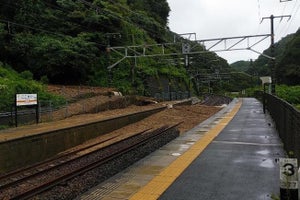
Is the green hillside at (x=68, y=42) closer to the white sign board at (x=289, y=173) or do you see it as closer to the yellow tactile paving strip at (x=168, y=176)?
the yellow tactile paving strip at (x=168, y=176)

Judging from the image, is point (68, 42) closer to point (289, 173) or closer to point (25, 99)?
point (25, 99)

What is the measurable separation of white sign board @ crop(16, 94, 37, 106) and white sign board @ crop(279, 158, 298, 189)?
622 inches

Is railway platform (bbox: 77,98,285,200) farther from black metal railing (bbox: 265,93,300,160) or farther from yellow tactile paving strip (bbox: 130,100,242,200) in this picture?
black metal railing (bbox: 265,93,300,160)

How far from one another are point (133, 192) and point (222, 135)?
10.9 meters

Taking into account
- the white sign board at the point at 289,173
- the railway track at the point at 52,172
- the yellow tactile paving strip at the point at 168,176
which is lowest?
the railway track at the point at 52,172

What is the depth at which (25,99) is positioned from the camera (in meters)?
21.3

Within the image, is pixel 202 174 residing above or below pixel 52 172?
above

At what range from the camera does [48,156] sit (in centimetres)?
1609

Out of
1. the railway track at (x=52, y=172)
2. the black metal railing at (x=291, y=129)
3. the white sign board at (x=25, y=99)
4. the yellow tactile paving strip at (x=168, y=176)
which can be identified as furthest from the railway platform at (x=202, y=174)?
the white sign board at (x=25, y=99)

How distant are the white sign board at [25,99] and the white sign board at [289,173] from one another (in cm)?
1580

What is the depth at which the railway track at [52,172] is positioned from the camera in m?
10.1

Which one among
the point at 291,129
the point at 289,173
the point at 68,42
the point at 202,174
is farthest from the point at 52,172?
the point at 68,42

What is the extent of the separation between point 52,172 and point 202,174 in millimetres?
4535

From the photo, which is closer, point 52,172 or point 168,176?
point 168,176
